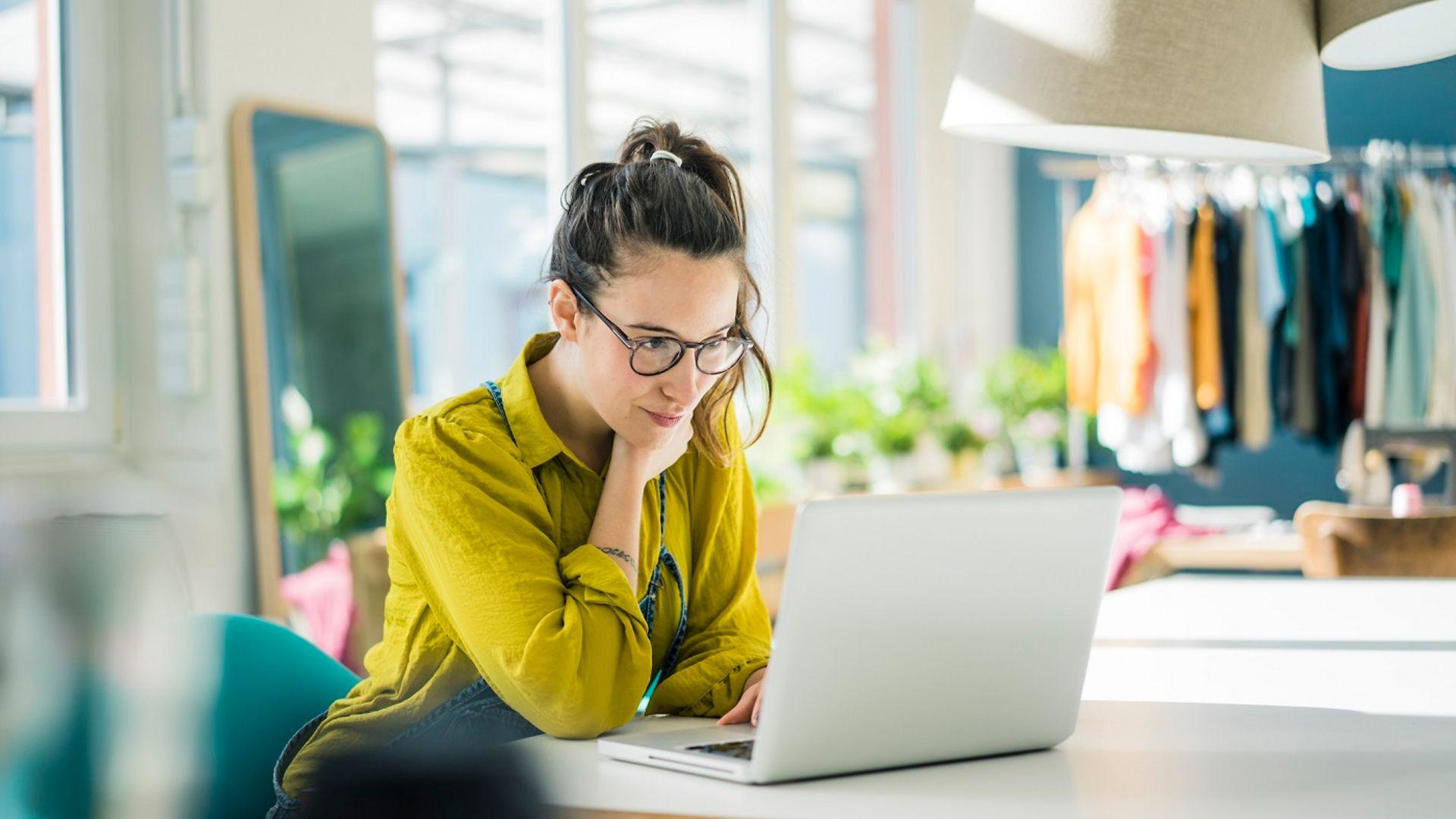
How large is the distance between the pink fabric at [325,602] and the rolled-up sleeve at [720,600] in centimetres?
148

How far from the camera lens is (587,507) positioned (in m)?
1.44

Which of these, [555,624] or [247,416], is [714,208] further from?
[247,416]

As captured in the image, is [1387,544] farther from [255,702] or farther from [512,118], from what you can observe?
[255,702]

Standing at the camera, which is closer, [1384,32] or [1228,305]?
[1384,32]

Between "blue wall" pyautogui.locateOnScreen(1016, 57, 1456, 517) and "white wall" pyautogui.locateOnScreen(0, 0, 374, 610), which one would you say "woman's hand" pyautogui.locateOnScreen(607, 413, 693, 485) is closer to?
"white wall" pyautogui.locateOnScreen(0, 0, 374, 610)

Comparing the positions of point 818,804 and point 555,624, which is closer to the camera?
point 818,804

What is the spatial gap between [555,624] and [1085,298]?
4.19 metres

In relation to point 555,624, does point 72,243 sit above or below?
above

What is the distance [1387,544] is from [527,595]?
2.48 meters

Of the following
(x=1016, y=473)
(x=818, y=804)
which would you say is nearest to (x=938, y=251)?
(x=1016, y=473)

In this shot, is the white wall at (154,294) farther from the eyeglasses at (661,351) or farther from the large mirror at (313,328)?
the eyeglasses at (661,351)

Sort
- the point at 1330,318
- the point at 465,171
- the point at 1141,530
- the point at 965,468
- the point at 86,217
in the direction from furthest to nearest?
the point at 965,468 < the point at 1330,318 < the point at 1141,530 < the point at 465,171 < the point at 86,217

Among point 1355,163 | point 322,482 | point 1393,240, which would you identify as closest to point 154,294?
point 322,482

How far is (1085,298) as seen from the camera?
5137 mm
